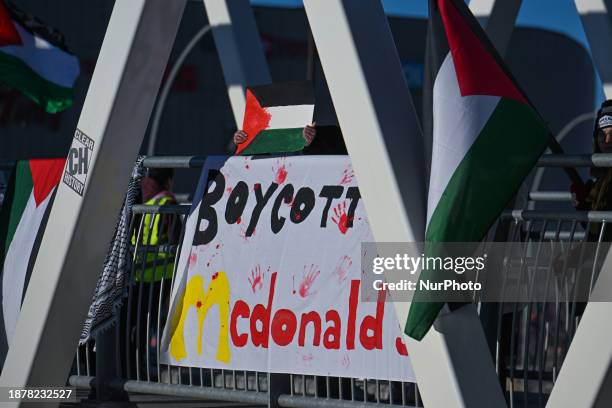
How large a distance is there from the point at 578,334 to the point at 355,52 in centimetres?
167

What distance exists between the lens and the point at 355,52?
18.9ft

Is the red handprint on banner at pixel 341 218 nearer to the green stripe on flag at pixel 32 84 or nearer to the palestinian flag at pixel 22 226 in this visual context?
the palestinian flag at pixel 22 226

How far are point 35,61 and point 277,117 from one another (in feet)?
15.0

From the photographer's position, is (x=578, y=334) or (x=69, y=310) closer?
(x=578, y=334)

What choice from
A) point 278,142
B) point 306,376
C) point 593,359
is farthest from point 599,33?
point 593,359

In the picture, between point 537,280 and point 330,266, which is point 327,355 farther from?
point 537,280

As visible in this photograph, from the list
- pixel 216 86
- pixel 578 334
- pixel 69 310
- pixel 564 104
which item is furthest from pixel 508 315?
pixel 564 104

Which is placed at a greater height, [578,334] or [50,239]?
[50,239]

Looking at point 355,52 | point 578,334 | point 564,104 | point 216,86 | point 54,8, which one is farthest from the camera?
point 564,104

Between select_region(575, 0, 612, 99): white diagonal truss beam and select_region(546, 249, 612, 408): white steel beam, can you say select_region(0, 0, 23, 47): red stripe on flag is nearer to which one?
select_region(575, 0, 612, 99): white diagonal truss beam

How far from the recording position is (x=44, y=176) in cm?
852

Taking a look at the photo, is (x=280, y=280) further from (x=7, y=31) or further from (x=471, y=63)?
(x=7, y=31)

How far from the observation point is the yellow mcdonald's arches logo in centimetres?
703

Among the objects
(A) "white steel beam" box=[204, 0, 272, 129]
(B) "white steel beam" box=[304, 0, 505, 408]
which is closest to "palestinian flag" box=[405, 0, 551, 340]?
(B) "white steel beam" box=[304, 0, 505, 408]
